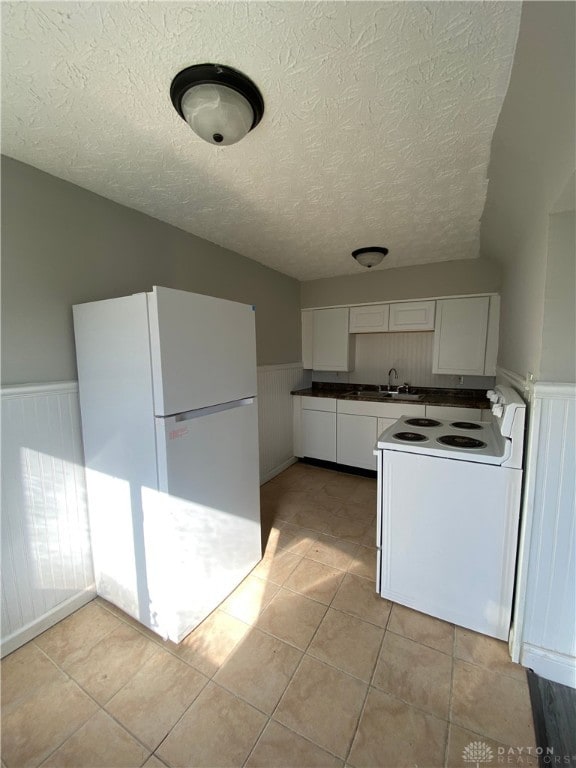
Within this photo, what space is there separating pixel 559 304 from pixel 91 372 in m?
2.18

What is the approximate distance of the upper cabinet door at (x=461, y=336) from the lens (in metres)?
3.04

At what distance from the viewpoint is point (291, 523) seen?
2568 millimetres

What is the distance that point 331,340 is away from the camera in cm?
381

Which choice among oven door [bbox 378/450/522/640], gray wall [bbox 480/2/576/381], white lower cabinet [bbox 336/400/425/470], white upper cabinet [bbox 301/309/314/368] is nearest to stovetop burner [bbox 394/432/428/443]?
oven door [bbox 378/450/522/640]

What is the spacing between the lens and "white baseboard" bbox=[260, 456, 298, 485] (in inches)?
131

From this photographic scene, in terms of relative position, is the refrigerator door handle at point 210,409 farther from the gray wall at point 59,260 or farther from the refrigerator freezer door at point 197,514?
the gray wall at point 59,260

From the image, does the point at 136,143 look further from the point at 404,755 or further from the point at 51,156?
the point at 404,755

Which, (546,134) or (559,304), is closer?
(546,134)

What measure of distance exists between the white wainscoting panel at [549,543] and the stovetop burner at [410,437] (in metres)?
0.52

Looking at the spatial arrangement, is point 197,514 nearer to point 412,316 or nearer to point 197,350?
point 197,350

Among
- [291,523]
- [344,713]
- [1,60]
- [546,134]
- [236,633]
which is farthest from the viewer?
[291,523]

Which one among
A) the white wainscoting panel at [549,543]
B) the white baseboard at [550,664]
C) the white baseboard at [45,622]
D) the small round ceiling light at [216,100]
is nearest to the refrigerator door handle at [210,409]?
the small round ceiling light at [216,100]

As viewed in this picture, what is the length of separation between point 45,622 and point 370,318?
3583 mm

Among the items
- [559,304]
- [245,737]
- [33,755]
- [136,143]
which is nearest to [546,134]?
[559,304]
